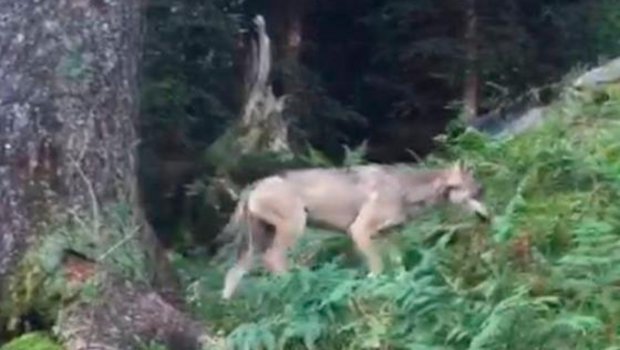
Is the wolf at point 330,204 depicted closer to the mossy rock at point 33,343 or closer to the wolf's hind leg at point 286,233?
the wolf's hind leg at point 286,233

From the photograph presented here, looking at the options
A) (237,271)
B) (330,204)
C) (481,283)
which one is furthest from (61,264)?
(330,204)

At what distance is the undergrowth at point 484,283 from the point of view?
864 cm

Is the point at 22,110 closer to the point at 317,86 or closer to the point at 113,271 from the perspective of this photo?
the point at 113,271

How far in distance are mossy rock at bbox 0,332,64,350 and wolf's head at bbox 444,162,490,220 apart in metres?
2.70

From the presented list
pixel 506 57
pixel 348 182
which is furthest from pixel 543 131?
pixel 506 57

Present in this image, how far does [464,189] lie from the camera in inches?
443

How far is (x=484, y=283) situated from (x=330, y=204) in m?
2.98

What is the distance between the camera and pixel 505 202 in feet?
35.7

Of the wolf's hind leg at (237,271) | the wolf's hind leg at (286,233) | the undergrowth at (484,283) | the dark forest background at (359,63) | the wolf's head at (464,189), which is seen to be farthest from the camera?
the dark forest background at (359,63)

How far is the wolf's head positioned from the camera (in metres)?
11.0

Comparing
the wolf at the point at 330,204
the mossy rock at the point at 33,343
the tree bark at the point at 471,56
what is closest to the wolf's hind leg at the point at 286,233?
the wolf at the point at 330,204

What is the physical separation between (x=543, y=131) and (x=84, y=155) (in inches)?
140

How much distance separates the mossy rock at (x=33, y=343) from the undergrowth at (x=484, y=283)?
94 centimetres

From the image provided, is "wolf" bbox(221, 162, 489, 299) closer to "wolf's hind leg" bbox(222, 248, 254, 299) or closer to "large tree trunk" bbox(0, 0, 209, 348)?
"wolf's hind leg" bbox(222, 248, 254, 299)
